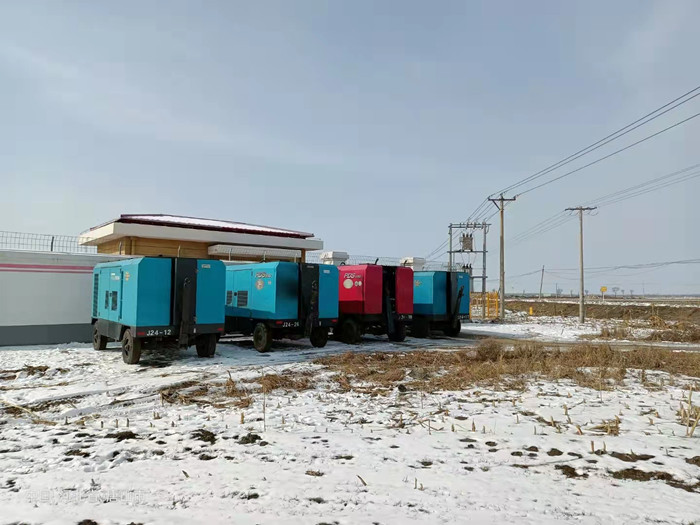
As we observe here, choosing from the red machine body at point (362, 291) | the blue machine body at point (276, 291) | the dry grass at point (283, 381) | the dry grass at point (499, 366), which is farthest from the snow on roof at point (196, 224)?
the dry grass at point (283, 381)

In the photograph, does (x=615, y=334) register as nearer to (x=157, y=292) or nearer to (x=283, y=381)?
(x=283, y=381)

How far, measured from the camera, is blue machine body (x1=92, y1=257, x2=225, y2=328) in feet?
39.9

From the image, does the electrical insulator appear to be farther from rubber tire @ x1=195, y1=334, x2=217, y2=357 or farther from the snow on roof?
rubber tire @ x1=195, y1=334, x2=217, y2=357

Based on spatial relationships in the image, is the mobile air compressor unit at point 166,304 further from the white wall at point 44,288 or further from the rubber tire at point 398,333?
the rubber tire at point 398,333

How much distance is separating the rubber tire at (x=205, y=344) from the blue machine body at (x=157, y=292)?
0.68 metres

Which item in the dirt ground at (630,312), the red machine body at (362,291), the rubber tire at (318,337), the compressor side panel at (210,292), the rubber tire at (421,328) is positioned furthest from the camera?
the dirt ground at (630,312)

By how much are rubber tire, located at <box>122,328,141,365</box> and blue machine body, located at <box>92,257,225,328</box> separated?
13.6 inches

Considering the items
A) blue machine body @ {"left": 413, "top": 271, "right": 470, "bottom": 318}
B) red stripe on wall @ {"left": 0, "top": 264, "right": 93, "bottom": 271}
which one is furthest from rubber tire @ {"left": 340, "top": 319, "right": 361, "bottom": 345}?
red stripe on wall @ {"left": 0, "top": 264, "right": 93, "bottom": 271}

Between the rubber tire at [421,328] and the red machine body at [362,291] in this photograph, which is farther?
the rubber tire at [421,328]

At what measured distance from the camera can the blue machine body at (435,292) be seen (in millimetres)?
21688

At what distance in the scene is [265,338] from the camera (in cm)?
1520

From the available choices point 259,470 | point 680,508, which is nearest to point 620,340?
point 680,508

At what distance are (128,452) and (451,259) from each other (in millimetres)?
41970

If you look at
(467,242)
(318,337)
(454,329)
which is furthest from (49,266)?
(467,242)
